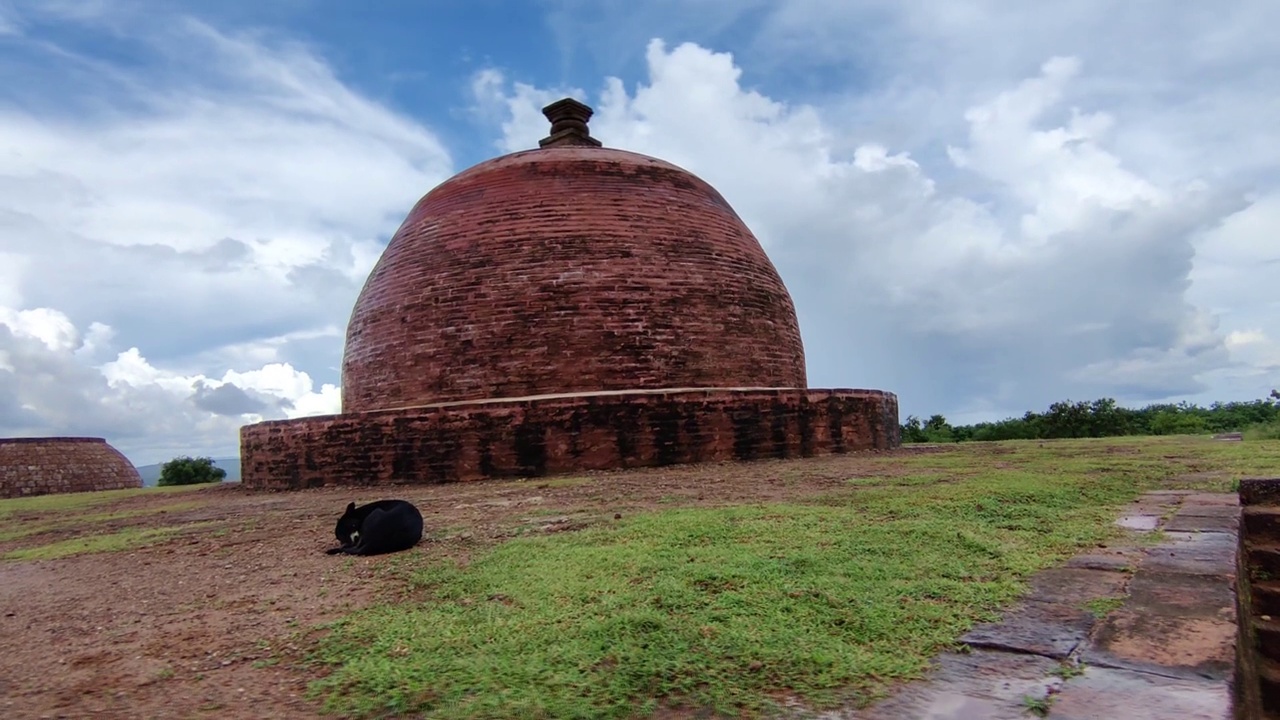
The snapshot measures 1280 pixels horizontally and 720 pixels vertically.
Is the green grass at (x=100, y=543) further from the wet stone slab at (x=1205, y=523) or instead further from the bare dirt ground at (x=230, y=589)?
the wet stone slab at (x=1205, y=523)

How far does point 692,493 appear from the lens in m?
5.32

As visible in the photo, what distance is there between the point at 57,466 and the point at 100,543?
47.8ft

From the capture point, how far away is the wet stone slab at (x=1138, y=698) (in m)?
1.53

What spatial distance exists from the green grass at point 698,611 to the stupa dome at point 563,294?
495 cm

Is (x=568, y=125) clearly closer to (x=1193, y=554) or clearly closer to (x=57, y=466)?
(x=1193, y=554)

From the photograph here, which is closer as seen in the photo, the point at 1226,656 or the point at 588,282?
the point at 1226,656

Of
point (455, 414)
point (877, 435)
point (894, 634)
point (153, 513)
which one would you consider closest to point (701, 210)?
point (877, 435)

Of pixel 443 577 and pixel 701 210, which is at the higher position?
pixel 701 210

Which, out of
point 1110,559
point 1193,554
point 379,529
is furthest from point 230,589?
point 1193,554

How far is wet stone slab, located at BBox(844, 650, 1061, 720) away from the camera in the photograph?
1.59 metres

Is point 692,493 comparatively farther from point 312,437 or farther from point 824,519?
point 312,437

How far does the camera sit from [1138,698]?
5.26ft

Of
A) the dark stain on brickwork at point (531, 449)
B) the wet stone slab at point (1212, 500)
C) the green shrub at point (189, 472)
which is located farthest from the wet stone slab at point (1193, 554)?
the green shrub at point (189, 472)

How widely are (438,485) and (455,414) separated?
69cm
